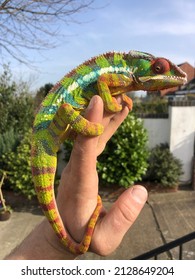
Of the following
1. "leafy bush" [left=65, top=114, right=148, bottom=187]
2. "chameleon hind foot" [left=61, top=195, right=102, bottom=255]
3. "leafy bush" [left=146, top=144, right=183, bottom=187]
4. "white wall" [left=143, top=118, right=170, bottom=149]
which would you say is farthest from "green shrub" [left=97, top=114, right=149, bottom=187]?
"chameleon hind foot" [left=61, top=195, right=102, bottom=255]

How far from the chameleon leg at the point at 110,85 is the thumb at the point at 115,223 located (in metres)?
0.52

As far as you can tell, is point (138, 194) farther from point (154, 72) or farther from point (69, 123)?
point (154, 72)

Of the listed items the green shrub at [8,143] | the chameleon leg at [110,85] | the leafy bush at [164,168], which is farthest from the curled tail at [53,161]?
the leafy bush at [164,168]

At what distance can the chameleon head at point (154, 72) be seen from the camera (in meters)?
1.74

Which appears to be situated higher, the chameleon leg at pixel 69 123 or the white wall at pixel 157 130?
the chameleon leg at pixel 69 123

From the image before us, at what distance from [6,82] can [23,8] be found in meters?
2.33

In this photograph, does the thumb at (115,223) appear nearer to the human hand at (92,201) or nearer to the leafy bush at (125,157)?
the human hand at (92,201)

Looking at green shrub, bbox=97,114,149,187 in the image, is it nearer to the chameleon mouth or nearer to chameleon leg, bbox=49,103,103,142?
the chameleon mouth

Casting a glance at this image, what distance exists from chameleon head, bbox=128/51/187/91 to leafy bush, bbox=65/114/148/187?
4.14 m

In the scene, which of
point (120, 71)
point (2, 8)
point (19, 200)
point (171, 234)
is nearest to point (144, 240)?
point (171, 234)

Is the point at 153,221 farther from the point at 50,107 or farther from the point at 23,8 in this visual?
the point at 23,8

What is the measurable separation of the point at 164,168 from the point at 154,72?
16.4ft

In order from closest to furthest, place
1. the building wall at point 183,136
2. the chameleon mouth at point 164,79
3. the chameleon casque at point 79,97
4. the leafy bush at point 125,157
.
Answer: the chameleon casque at point 79,97 → the chameleon mouth at point 164,79 → the leafy bush at point 125,157 → the building wall at point 183,136

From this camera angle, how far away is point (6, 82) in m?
7.68
